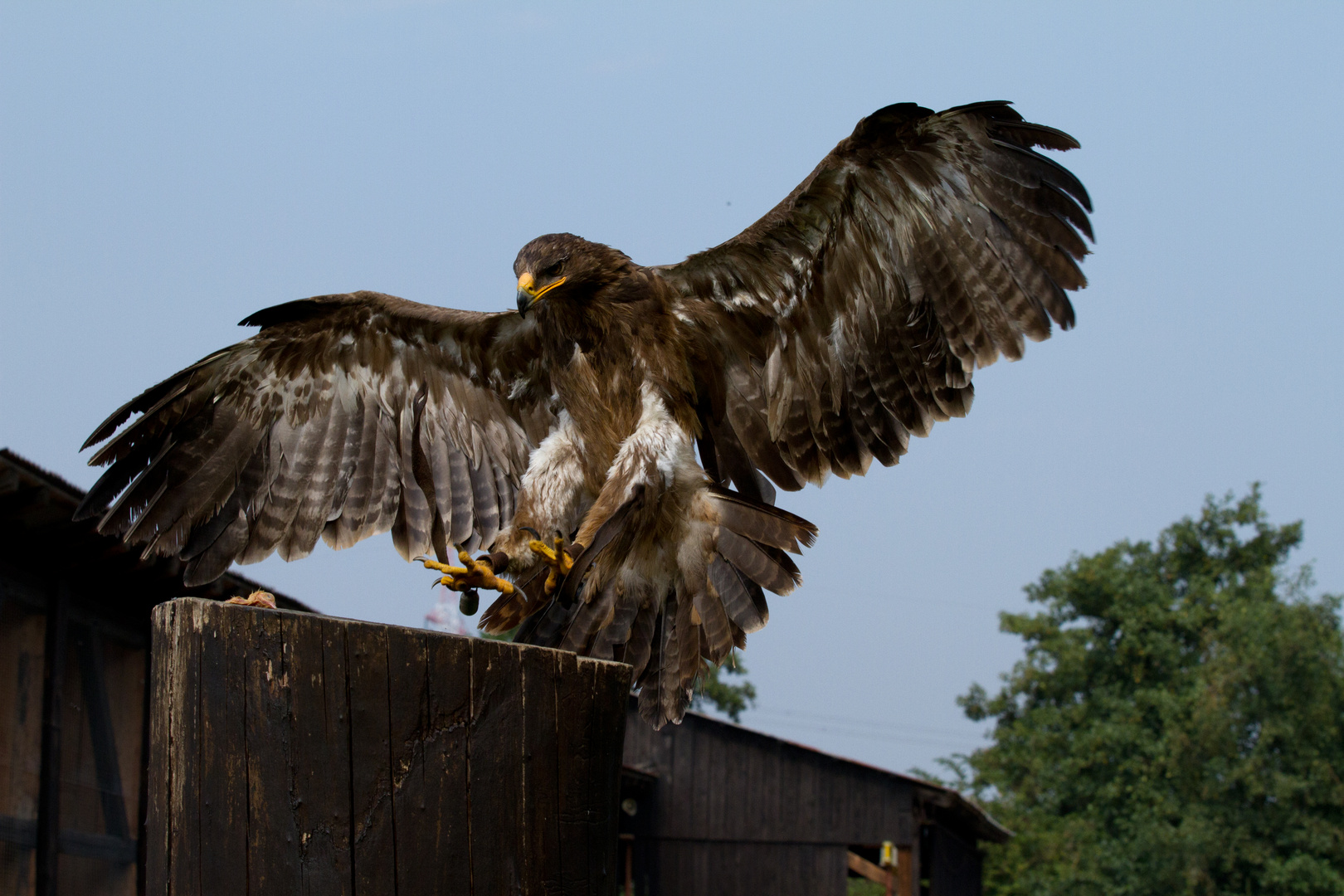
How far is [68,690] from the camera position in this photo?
8031 millimetres

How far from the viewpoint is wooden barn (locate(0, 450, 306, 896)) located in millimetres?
7105

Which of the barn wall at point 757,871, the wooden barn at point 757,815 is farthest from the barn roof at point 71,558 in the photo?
the barn wall at point 757,871

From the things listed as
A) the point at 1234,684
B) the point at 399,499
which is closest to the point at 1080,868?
the point at 1234,684

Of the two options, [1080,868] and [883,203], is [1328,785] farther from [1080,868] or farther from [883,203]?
[883,203]

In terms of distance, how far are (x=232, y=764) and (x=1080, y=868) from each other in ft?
108

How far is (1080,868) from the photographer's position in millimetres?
31859

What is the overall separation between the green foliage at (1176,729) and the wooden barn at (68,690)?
26989 millimetres

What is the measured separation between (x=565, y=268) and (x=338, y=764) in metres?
3.36

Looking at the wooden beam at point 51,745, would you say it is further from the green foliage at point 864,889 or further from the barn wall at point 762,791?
the green foliage at point 864,889

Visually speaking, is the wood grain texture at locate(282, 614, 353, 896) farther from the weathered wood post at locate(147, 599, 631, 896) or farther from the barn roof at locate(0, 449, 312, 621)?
the barn roof at locate(0, 449, 312, 621)

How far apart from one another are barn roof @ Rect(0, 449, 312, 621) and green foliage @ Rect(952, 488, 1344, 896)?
2713 centimetres

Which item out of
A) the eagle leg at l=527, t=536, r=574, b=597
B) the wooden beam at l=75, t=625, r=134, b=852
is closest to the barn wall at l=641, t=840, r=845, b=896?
the wooden beam at l=75, t=625, r=134, b=852

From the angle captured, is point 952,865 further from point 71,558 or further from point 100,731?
point 71,558

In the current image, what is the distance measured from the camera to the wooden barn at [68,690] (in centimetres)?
711
